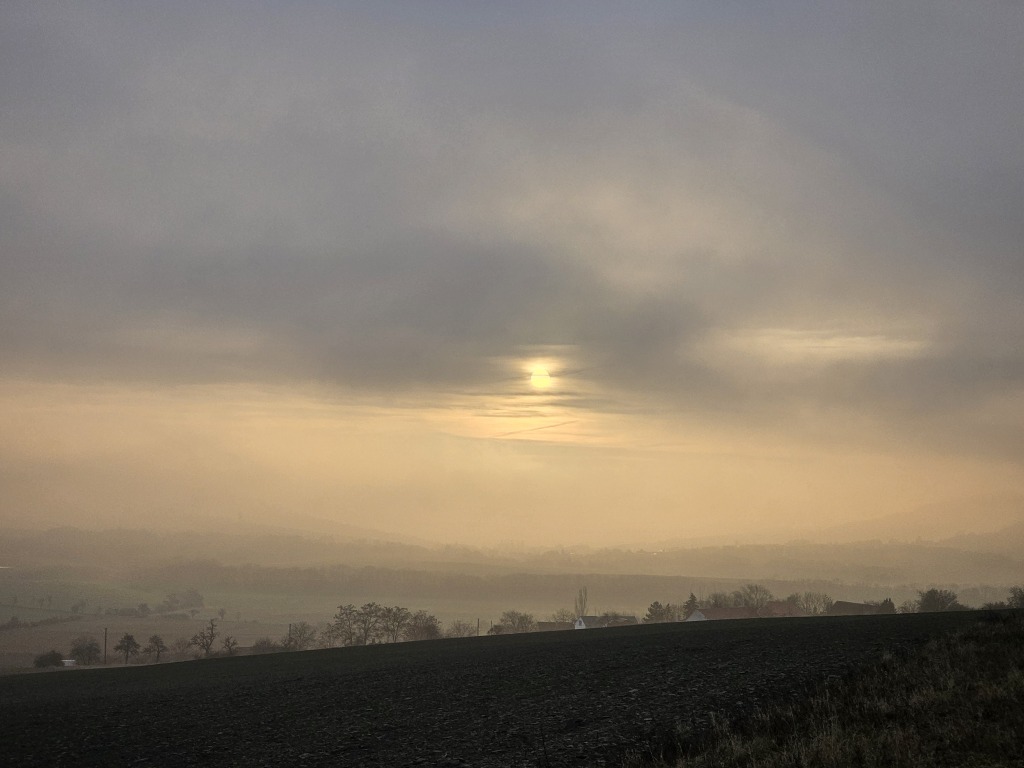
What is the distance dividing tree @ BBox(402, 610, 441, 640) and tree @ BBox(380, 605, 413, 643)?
1.49 m

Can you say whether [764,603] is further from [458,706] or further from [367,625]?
[458,706]

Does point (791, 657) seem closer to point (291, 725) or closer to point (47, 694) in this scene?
point (291, 725)

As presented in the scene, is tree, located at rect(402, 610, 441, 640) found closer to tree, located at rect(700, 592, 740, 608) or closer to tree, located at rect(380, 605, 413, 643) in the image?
tree, located at rect(380, 605, 413, 643)

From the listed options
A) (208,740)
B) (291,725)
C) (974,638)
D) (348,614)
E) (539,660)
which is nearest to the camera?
(208,740)

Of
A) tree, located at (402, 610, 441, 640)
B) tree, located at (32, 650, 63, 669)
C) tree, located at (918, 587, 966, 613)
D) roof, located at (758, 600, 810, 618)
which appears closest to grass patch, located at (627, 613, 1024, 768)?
tree, located at (918, 587, 966, 613)

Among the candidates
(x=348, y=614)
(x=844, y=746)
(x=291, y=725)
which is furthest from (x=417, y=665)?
(x=348, y=614)

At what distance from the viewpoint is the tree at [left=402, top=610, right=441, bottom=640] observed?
168 meters

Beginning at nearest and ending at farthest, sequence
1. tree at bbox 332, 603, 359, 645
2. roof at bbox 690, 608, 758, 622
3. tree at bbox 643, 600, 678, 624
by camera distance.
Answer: roof at bbox 690, 608, 758, 622
tree at bbox 332, 603, 359, 645
tree at bbox 643, 600, 678, 624

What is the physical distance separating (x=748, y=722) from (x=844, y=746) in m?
5.62

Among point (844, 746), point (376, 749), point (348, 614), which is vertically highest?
point (844, 746)

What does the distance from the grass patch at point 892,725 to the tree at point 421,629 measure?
152 meters

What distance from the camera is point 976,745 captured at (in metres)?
16.4

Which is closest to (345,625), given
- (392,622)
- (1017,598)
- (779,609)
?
(392,622)

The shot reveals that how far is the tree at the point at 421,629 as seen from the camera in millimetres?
168250
